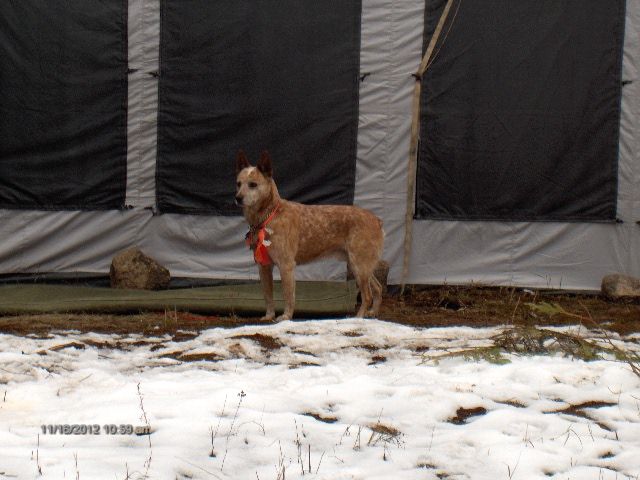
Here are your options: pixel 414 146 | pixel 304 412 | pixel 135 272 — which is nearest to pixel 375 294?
pixel 414 146

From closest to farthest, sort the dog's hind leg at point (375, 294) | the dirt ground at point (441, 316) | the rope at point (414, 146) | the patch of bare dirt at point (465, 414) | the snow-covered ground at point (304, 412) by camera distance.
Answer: the snow-covered ground at point (304, 412) → the patch of bare dirt at point (465, 414) → the dirt ground at point (441, 316) → the dog's hind leg at point (375, 294) → the rope at point (414, 146)

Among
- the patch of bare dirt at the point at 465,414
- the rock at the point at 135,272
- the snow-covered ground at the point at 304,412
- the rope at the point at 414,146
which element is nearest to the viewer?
the snow-covered ground at the point at 304,412

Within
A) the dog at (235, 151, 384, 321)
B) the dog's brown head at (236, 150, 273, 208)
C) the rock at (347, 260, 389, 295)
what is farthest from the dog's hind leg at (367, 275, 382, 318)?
the dog's brown head at (236, 150, 273, 208)

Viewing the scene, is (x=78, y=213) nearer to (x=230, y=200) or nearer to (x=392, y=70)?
(x=230, y=200)

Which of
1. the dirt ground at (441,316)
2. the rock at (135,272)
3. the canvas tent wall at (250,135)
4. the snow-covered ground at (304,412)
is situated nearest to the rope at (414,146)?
the canvas tent wall at (250,135)

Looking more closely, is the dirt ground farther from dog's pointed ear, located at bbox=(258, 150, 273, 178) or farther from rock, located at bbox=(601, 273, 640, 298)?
dog's pointed ear, located at bbox=(258, 150, 273, 178)

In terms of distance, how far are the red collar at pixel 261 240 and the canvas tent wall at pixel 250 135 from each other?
1551mm

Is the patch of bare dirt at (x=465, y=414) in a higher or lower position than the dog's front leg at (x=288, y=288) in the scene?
lower

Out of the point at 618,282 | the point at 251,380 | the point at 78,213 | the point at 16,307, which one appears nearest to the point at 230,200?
the point at 78,213

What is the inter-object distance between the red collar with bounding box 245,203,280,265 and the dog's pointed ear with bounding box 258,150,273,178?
0.85 ft

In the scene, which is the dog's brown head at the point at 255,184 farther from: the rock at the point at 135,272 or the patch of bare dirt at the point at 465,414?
the patch of bare dirt at the point at 465,414

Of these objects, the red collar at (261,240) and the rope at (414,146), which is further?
the rope at (414,146)

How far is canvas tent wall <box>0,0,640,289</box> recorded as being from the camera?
807cm

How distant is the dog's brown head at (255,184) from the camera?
260 inches
